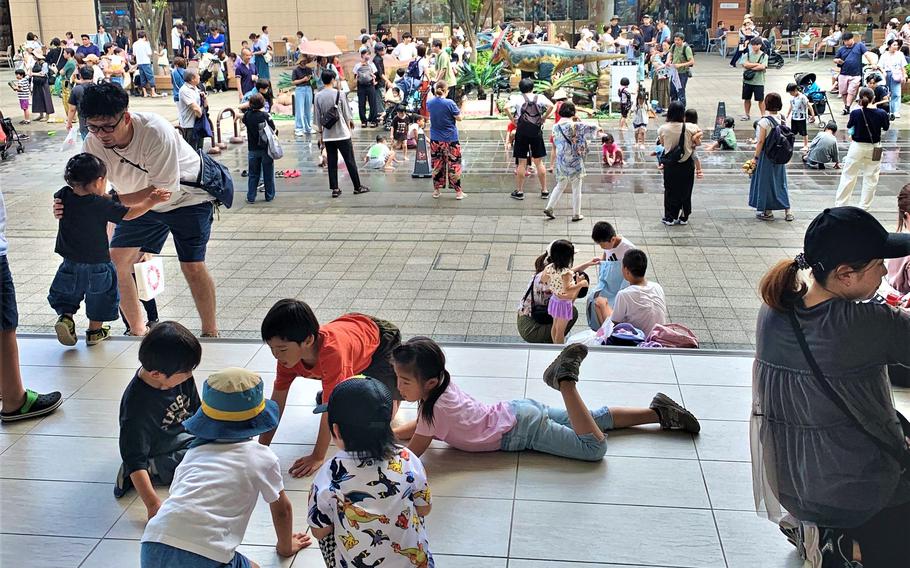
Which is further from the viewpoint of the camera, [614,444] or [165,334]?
[614,444]

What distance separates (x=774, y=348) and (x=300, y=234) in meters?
7.83

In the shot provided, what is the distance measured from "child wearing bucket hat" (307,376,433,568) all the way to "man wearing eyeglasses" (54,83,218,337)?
288 centimetres

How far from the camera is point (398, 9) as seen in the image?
32.5 meters

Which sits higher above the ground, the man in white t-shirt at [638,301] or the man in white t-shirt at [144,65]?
the man in white t-shirt at [144,65]

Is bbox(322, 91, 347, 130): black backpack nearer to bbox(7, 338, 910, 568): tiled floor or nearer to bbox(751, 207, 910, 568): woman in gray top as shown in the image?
bbox(7, 338, 910, 568): tiled floor

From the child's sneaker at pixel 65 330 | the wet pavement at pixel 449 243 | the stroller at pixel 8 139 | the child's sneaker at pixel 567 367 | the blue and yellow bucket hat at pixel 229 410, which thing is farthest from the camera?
the stroller at pixel 8 139

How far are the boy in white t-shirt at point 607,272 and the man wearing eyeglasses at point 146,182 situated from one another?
2.67 meters

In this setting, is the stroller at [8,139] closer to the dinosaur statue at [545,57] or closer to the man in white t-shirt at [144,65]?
the man in white t-shirt at [144,65]

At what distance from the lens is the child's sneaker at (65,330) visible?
5.67 metres

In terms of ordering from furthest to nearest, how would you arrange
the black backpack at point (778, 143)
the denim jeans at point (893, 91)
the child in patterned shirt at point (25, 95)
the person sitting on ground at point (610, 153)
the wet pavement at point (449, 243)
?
the child in patterned shirt at point (25, 95)
the denim jeans at point (893, 91)
the person sitting on ground at point (610, 153)
the black backpack at point (778, 143)
the wet pavement at point (449, 243)

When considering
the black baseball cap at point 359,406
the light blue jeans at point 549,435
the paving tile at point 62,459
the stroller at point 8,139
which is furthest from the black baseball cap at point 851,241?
the stroller at point 8,139

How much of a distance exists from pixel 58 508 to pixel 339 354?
4.61 ft

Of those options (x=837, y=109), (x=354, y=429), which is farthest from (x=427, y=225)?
(x=837, y=109)

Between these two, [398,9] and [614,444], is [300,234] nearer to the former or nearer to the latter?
[614,444]
